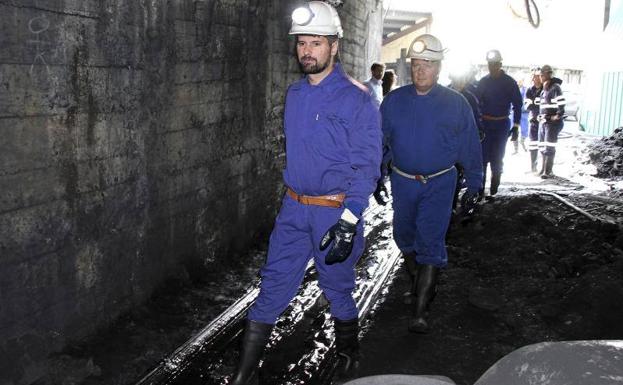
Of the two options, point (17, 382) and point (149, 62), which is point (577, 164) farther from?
point (17, 382)

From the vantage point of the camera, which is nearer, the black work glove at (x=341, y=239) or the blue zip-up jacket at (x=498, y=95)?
the black work glove at (x=341, y=239)

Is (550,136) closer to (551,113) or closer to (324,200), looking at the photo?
(551,113)

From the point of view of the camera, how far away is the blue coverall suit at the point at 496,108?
8531 mm

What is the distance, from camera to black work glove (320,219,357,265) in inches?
126

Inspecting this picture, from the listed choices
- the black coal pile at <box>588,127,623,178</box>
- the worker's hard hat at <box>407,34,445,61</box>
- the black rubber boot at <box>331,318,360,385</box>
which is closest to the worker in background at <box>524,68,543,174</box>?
the black coal pile at <box>588,127,623,178</box>

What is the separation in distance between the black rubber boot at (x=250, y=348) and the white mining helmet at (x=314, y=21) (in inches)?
67.8

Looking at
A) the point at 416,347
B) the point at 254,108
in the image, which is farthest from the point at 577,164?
the point at 416,347

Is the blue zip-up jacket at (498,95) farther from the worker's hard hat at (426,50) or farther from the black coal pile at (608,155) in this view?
the worker's hard hat at (426,50)

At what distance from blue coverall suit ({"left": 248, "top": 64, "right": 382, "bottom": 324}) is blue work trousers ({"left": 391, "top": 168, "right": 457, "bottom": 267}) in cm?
89

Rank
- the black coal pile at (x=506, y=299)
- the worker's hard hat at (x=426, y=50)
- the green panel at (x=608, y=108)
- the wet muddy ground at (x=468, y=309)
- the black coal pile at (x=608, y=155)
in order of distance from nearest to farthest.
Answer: the wet muddy ground at (x=468, y=309)
the black coal pile at (x=506, y=299)
the worker's hard hat at (x=426, y=50)
the black coal pile at (x=608, y=155)
the green panel at (x=608, y=108)

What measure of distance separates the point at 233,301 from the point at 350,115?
2.20 m

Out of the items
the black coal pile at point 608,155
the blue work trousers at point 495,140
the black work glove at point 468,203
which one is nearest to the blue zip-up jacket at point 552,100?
the black coal pile at point 608,155

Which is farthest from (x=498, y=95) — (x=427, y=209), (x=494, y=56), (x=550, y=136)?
(x=427, y=209)

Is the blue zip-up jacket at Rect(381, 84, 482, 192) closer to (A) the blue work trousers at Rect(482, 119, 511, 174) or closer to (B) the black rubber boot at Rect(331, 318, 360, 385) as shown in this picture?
(B) the black rubber boot at Rect(331, 318, 360, 385)
